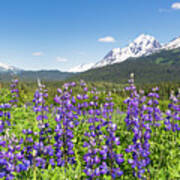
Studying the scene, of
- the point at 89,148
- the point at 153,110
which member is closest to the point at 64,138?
the point at 89,148

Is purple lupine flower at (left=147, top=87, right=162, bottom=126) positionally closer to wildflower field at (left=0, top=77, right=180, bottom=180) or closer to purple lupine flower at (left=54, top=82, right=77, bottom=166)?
wildflower field at (left=0, top=77, right=180, bottom=180)

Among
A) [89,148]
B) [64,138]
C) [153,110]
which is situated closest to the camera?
[89,148]

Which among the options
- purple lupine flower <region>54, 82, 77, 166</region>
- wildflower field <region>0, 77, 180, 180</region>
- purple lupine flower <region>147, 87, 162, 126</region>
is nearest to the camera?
wildflower field <region>0, 77, 180, 180</region>

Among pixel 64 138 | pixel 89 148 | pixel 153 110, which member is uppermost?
pixel 153 110

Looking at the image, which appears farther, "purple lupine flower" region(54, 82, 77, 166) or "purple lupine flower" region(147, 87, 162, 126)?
"purple lupine flower" region(147, 87, 162, 126)

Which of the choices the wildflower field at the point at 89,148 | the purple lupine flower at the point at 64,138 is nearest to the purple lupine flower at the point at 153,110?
the wildflower field at the point at 89,148

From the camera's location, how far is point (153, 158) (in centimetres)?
547

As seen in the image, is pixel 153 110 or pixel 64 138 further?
pixel 153 110

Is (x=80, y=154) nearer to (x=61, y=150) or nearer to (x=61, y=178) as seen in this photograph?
(x=61, y=150)

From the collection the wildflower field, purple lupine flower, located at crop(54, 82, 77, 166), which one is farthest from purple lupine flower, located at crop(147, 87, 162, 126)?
purple lupine flower, located at crop(54, 82, 77, 166)

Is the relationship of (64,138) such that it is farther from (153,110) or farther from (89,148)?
(153,110)

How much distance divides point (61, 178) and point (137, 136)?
1601 millimetres

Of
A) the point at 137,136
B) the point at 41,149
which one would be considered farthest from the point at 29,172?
the point at 137,136

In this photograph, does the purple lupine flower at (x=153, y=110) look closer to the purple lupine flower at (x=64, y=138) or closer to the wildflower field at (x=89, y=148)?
the wildflower field at (x=89, y=148)
